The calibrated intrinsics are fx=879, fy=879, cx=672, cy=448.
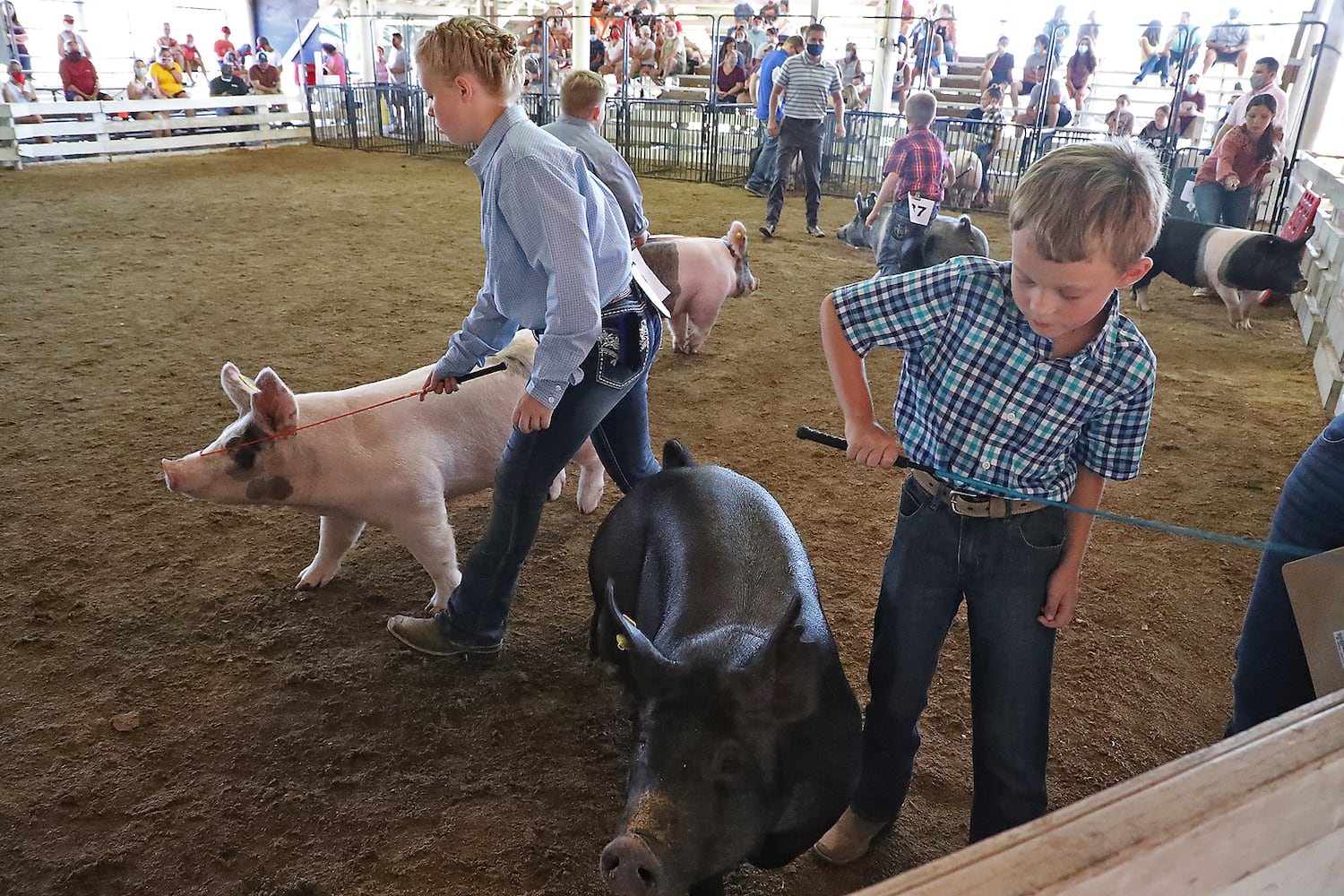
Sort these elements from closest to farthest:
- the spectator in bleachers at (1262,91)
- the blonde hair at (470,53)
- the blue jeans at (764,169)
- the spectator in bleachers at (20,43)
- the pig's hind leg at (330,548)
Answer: the blonde hair at (470,53)
the pig's hind leg at (330,548)
the spectator in bleachers at (1262,91)
the blue jeans at (764,169)
the spectator in bleachers at (20,43)

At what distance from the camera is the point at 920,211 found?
6.89m

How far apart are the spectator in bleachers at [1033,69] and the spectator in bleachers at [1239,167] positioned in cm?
592

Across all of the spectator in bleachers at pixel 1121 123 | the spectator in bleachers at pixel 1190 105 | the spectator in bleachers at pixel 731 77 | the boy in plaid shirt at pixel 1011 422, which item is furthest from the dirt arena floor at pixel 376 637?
the spectator in bleachers at pixel 731 77

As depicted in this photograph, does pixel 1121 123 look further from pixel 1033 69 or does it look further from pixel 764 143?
pixel 764 143

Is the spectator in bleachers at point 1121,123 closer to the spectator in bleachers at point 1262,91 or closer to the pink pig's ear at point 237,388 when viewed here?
the spectator in bleachers at point 1262,91

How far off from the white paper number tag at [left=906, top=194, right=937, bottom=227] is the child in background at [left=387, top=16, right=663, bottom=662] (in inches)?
189

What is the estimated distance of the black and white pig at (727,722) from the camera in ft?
5.24

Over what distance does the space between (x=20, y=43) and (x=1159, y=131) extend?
70.1 feet

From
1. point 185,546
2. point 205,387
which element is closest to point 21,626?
point 185,546

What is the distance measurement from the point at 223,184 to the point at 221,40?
40.9ft

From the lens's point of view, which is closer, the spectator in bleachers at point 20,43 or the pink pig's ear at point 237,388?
the pink pig's ear at point 237,388

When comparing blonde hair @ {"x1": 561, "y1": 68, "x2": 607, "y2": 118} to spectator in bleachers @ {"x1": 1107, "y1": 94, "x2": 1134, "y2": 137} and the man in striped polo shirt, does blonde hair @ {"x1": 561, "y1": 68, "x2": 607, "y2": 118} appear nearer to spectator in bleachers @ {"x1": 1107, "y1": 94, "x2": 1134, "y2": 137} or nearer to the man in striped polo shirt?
the man in striped polo shirt

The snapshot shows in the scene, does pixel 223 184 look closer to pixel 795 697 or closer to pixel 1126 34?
pixel 795 697

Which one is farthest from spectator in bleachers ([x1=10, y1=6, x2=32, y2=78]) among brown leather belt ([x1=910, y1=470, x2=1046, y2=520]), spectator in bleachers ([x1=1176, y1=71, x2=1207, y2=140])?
brown leather belt ([x1=910, y1=470, x2=1046, y2=520])
